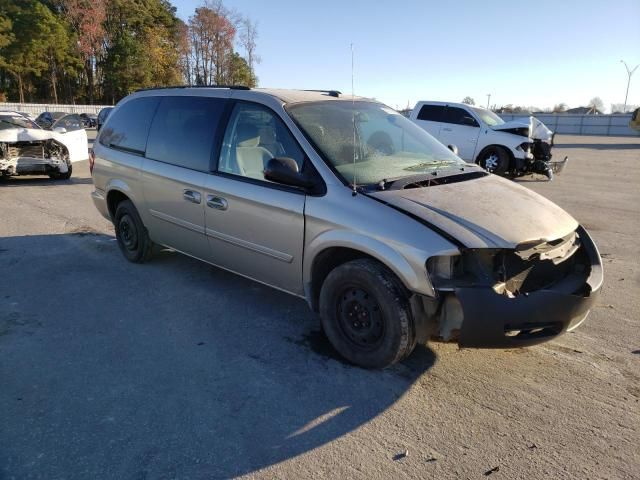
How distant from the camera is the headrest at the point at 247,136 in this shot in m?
4.10

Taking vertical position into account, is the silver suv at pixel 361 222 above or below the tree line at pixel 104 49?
below

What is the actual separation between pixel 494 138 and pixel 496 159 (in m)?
0.55

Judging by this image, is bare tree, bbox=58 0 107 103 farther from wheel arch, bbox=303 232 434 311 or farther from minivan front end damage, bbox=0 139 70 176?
wheel arch, bbox=303 232 434 311

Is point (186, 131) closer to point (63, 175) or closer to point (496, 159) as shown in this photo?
point (63, 175)

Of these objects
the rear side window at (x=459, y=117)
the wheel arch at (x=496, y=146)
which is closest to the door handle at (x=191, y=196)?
the wheel arch at (x=496, y=146)

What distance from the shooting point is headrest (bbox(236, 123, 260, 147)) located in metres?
4.10

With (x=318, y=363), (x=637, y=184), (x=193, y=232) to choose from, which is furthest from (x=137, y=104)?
(x=637, y=184)

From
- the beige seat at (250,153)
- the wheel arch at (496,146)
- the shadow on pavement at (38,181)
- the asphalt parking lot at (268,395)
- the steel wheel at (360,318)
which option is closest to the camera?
the asphalt parking lot at (268,395)

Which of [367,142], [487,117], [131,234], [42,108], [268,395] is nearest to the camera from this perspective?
[268,395]

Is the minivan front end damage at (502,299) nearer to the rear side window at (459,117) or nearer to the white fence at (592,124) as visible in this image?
the rear side window at (459,117)

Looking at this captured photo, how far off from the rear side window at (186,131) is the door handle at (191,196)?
8.6 inches

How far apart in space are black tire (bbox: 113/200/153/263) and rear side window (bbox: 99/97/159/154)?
66 cm

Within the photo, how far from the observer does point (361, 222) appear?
319 cm

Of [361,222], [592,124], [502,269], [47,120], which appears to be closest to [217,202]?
[361,222]
